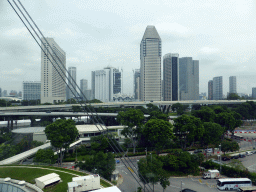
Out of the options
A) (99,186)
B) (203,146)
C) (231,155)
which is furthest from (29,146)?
(231,155)

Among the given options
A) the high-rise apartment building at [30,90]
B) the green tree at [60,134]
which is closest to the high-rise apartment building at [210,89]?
the high-rise apartment building at [30,90]

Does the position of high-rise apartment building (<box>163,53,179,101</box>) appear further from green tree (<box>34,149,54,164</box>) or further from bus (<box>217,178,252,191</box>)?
green tree (<box>34,149,54,164</box>)

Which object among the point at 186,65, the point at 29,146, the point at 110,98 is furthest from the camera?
the point at 186,65

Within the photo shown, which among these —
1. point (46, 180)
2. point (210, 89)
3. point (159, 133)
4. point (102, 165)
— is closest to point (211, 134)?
point (159, 133)

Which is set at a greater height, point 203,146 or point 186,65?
point 186,65

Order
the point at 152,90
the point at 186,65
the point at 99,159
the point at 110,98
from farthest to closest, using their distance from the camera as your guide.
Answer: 1. the point at 186,65
2. the point at 110,98
3. the point at 152,90
4. the point at 99,159

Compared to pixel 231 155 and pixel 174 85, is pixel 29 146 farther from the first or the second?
pixel 174 85
